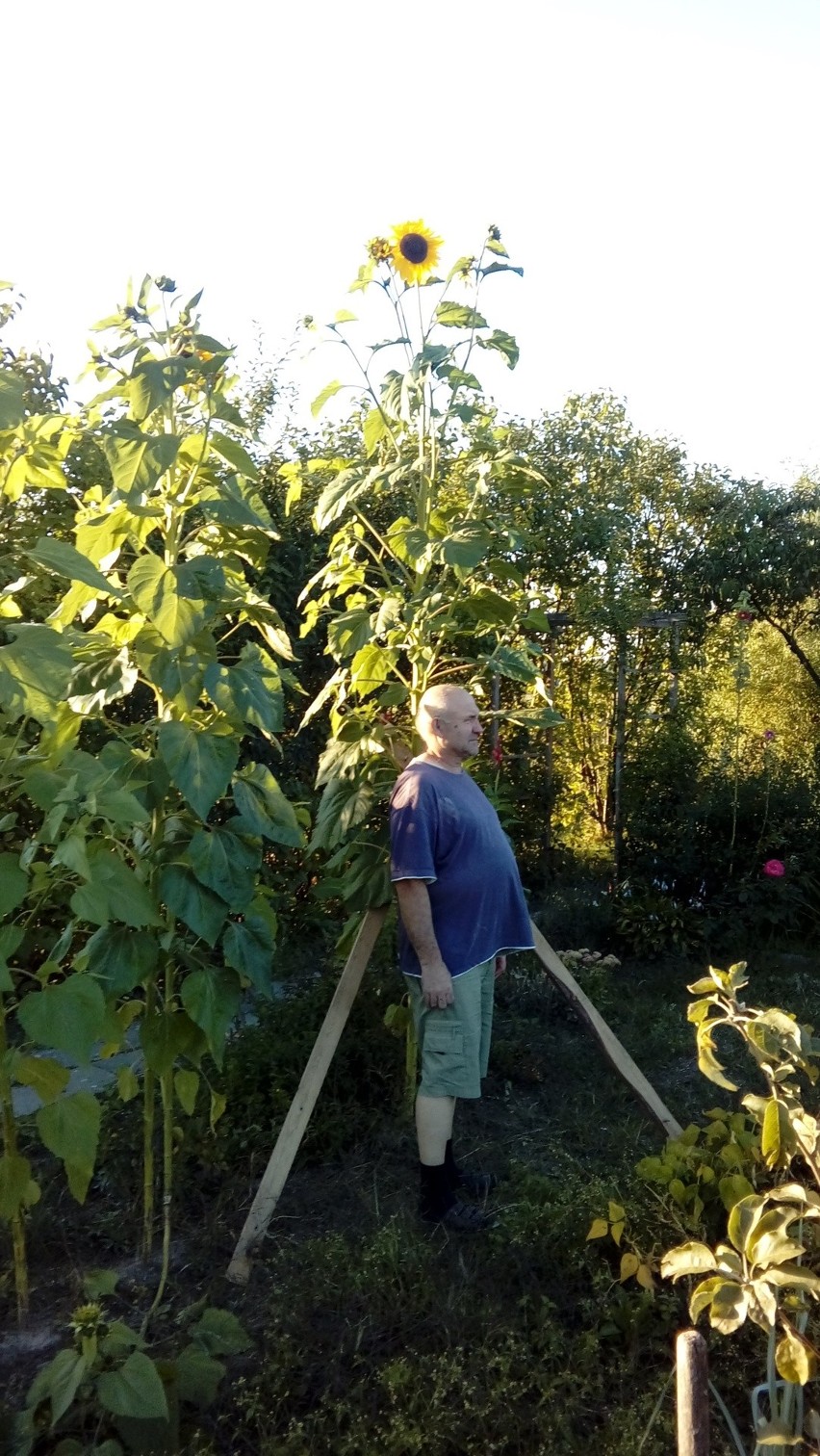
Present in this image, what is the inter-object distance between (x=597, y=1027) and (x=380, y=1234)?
3.38 ft

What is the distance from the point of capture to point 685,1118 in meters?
4.24

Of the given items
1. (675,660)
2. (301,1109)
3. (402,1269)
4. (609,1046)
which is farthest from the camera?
(675,660)

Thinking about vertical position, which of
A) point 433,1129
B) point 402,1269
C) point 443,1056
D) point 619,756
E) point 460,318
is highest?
Answer: point 460,318

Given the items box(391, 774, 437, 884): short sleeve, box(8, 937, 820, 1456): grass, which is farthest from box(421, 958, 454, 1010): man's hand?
box(8, 937, 820, 1456): grass

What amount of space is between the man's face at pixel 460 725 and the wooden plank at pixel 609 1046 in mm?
688

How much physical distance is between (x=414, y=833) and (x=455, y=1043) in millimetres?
611

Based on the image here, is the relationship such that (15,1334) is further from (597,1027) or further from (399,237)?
(399,237)

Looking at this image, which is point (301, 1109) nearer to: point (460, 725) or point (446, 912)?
point (446, 912)

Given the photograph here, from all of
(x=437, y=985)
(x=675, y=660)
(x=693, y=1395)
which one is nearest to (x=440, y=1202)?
(x=437, y=985)

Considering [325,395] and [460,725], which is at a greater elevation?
[325,395]

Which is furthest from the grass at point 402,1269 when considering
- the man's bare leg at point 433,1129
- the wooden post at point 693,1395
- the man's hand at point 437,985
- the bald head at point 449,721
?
the bald head at point 449,721

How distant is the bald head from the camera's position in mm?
3553

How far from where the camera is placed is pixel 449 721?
3562 mm

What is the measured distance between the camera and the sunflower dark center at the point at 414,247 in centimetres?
365
